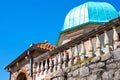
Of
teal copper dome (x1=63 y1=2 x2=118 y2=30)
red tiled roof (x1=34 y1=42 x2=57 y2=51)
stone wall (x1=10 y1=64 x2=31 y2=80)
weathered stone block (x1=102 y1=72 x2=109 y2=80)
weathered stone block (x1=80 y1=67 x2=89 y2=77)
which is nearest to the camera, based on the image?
weathered stone block (x1=102 y1=72 x2=109 y2=80)

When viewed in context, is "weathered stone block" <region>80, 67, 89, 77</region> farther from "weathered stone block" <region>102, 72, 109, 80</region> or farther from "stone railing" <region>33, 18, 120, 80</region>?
"weathered stone block" <region>102, 72, 109, 80</region>

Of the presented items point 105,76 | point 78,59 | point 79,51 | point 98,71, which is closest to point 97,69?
point 98,71

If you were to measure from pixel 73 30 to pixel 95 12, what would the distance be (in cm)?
163

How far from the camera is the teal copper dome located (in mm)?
14242

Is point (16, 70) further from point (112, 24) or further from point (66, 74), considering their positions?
point (112, 24)

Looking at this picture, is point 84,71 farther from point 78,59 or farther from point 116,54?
point 116,54

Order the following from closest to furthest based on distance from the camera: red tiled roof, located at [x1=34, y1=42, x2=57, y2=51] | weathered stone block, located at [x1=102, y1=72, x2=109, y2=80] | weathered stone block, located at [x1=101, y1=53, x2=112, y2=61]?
1. weathered stone block, located at [x1=102, y1=72, x2=109, y2=80]
2. weathered stone block, located at [x1=101, y1=53, x2=112, y2=61]
3. red tiled roof, located at [x1=34, y1=42, x2=57, y2=51]

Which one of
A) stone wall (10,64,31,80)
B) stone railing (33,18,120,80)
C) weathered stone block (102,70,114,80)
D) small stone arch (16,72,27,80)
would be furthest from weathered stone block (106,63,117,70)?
small stone arch (16,72,27,80)

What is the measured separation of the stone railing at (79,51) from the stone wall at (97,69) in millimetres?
113

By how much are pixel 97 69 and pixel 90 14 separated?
793cm

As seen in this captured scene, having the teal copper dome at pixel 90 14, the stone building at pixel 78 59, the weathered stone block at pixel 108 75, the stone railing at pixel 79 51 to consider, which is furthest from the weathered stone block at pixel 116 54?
the teal copper dome at pixel 90 14

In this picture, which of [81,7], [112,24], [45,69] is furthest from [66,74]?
[81,7]

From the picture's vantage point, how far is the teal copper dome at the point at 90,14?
1424 centimetres

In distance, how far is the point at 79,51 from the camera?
8594 millimetres
